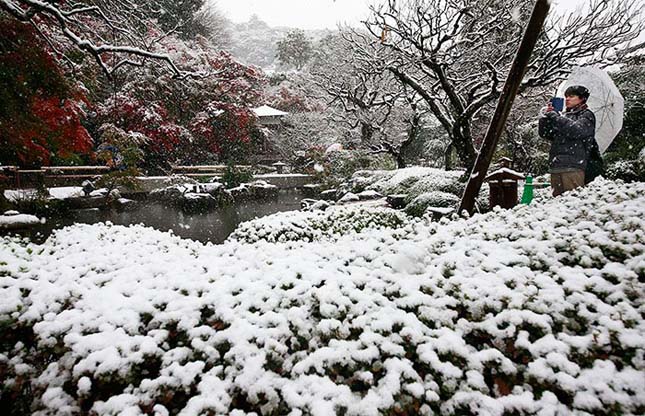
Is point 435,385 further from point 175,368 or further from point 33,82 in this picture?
point 33,82

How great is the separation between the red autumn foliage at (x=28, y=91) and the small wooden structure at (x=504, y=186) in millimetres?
8086

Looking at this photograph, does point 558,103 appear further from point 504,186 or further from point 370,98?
point 370,98

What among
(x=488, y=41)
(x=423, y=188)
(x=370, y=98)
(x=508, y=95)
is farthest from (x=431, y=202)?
(x=370, y=98)

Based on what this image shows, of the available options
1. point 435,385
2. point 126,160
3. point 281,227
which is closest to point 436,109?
point 281,227

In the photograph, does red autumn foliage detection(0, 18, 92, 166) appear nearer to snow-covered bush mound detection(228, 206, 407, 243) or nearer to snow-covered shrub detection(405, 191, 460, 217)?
snow-covered bush mound detection(228, 206, 407, 243)

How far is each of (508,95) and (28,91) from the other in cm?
773

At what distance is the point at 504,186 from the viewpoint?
5.97 meters

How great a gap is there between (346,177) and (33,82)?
1041 centimetres

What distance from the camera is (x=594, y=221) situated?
8.79 feet

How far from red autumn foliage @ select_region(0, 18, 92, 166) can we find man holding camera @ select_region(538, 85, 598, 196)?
8157 millimetres

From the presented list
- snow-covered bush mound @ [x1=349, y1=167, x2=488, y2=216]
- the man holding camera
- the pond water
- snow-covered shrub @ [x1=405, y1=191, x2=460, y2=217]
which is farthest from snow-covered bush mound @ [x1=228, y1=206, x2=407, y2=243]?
the man holding camera

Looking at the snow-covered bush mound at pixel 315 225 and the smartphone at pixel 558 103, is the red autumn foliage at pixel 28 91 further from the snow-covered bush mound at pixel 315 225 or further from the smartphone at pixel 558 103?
the smartphone at pixel 558 103

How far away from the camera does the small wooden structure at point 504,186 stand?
5879 mm

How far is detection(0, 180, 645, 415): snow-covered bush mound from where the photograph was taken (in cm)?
150
